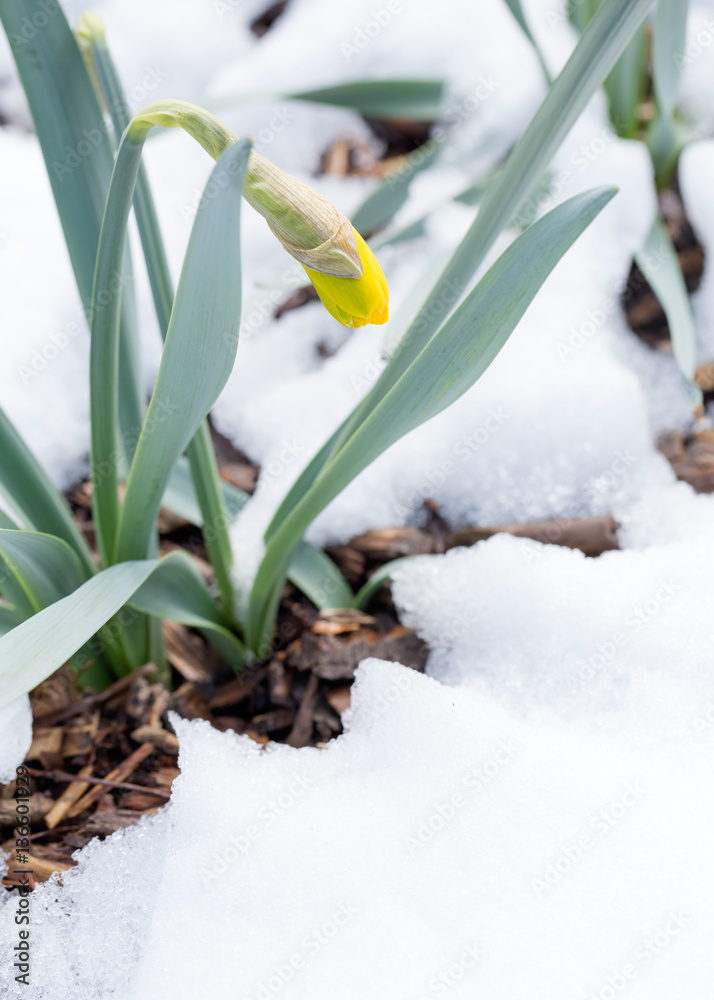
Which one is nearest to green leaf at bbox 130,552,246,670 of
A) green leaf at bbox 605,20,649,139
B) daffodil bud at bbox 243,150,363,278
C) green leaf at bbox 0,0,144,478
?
green leaf at bbox 0,0,144,478

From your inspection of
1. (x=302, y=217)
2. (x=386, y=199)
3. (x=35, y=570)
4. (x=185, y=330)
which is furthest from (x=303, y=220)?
(x=386, y=199)

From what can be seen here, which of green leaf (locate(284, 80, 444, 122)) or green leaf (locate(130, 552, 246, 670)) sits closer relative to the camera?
green leaf (locate(130, 552, 246, 670))

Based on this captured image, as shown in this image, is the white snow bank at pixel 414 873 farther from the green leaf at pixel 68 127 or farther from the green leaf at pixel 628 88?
the green leaf at pixel 628 88

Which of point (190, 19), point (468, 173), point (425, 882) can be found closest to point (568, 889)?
point (425, 882)

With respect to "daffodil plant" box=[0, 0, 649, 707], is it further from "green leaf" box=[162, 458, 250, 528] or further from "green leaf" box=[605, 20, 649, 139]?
"green leaf" box=[605, 20, 649, 139]

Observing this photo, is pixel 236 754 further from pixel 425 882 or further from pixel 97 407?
pixel 97 407

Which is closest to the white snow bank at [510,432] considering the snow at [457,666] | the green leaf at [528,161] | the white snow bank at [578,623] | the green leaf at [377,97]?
the snow at [457,666]
